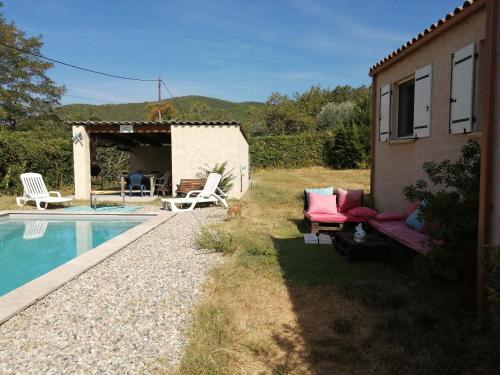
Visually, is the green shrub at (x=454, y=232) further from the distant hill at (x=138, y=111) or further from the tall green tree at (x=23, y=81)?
the distant hill at (x=138, y=111)

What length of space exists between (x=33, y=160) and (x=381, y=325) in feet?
48.8

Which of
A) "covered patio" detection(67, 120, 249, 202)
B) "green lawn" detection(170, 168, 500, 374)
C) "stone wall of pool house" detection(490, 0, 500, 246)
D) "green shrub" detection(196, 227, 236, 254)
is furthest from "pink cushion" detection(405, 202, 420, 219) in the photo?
"covered patio" detection(67, 120, 249, 202)

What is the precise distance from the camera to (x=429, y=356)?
9.36 feet

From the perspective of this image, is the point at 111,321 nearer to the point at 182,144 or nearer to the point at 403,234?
the point at 403,234

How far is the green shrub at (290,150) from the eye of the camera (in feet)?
82.7

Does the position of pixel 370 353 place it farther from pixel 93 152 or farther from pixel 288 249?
pixel 93 152

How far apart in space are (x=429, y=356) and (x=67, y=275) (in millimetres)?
4130

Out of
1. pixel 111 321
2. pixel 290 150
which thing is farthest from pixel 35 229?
pixel 290 150

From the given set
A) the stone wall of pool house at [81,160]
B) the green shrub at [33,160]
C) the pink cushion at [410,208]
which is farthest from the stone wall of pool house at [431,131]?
the green shrub at [33,160]

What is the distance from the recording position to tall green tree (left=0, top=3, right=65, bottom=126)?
31.9 m

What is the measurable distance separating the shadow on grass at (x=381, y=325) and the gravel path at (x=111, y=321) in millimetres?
1061

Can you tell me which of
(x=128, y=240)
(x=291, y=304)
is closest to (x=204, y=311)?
(x=291, y=304)

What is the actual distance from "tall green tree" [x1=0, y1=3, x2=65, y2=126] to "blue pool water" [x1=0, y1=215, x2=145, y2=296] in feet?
84.3

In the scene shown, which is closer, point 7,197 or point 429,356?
point 429,356
